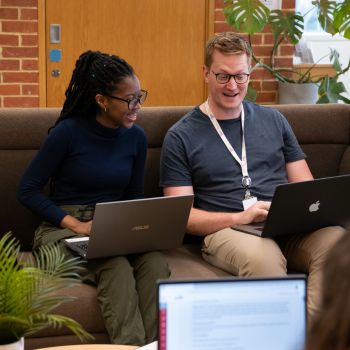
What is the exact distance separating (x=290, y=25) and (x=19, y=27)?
5.24 feet

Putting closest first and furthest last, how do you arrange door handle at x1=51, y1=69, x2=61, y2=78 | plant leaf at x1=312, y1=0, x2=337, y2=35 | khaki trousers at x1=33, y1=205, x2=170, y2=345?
khaki trousers at x1=33, y1=205, x2=170, y2=345 < plant leaf at x1=312, y1=0, x2=337, y2=35 < door handle at x1=51, y1=69, x2=61, y2=78

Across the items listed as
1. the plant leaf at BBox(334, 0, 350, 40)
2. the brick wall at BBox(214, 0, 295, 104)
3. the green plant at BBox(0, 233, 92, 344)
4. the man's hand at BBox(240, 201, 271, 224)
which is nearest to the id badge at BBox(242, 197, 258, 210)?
the man's hand at BBox(240, 201, 271, 224)

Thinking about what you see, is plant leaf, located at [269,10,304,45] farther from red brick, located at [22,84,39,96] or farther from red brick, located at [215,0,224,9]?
red brick, located at [22,84,39,96]

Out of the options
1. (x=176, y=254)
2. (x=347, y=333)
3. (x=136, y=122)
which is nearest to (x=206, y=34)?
(x=136, y=122)

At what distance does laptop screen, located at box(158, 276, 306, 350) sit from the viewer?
4.17 ft

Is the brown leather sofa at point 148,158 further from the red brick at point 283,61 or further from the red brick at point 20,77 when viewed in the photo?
the red brick at point 20,77

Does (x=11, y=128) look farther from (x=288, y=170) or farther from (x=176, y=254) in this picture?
(x=288, y=170)

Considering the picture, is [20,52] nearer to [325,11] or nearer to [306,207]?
[325,11]

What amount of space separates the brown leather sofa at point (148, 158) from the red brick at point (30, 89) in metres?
1.64

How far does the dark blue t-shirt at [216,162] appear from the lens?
2848 millimetres

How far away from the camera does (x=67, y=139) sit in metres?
2.70

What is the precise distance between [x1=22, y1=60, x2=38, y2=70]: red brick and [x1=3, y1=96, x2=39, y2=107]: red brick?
0.18 m

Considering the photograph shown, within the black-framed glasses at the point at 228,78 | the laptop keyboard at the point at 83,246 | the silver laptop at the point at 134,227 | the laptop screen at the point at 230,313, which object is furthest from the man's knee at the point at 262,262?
the laptop screen at the point at 230,313

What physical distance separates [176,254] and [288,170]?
591 mm
